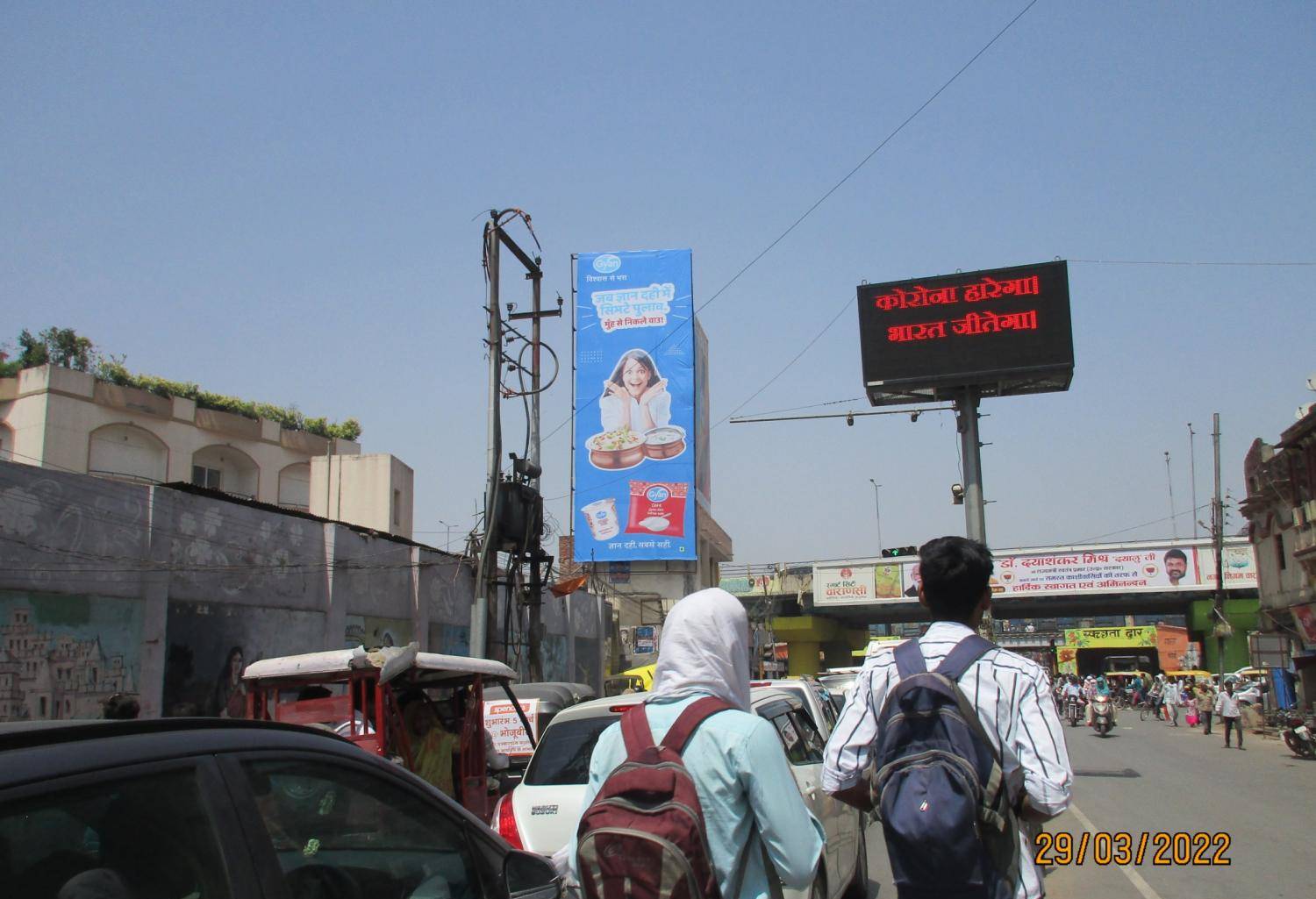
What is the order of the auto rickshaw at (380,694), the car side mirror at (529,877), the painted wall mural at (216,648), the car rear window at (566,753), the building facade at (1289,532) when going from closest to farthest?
1. the car side mirror at (529,877)
2. the car rear window at (566,753)
3. the auto rickshaw at (380,694)
4. the painted wall mural at (216,648)
5. the building facade at (1289,532)

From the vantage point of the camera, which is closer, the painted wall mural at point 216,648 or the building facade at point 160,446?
the painted wall mural at point 216,648

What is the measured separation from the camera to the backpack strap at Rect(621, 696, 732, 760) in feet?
9.60

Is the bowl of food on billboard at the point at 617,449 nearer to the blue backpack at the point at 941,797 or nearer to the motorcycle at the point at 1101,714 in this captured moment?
the motorcycle at the point at 1101,714

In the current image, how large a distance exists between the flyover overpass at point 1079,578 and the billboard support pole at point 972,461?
23.1 metres

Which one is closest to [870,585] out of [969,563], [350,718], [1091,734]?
[1091,734]

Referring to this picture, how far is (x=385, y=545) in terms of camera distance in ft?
70.6

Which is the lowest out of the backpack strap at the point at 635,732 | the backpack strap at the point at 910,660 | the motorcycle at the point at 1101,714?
the motorcycle at the point at 1101,714

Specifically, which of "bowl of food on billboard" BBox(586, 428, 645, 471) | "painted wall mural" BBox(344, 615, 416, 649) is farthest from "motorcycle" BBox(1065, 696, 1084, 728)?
"painted wall mural" BBox(344, 615, 416, 649)

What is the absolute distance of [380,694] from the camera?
8.33m

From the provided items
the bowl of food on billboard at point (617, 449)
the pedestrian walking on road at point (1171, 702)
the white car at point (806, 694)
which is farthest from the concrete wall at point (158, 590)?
the pedestrian walking on road at point (1171, 702)

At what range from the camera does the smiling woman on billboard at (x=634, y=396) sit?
47156 millimetres

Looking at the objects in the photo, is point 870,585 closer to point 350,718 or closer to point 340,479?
point 340,479

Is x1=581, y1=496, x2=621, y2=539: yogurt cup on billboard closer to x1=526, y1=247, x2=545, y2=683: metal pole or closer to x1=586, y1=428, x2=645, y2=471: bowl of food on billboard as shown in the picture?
x1=586, y1=428, x2=645, y2=471: bowl of food on billboard

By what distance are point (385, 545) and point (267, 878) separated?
19833 mm
